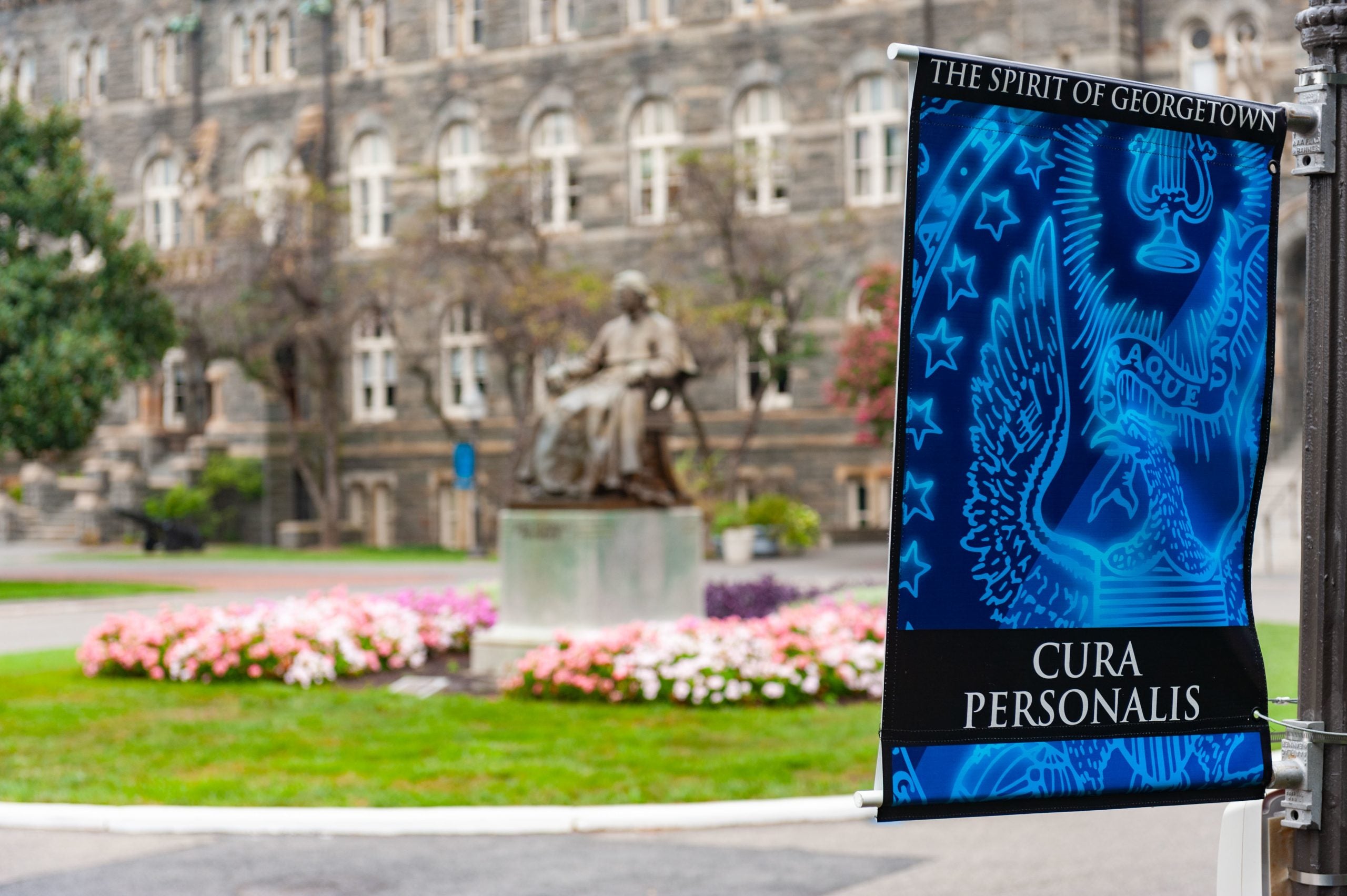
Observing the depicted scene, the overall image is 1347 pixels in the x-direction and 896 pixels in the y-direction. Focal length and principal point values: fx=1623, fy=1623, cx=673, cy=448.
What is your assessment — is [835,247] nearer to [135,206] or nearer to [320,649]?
[135,206]

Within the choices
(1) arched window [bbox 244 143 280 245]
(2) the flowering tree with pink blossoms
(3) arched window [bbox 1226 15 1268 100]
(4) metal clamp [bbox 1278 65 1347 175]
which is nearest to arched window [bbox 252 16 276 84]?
(1) arched window [bbox 244 143 280 245]

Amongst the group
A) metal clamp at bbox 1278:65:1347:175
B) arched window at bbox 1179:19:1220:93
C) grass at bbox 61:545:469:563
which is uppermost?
arched window at bbox 1179:19:1220:93

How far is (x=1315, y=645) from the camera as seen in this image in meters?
3.21

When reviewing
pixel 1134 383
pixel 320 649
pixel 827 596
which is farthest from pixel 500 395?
pixel 1134 383

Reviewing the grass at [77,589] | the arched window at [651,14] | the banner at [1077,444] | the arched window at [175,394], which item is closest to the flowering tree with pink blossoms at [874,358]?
the arched window at [651,14]

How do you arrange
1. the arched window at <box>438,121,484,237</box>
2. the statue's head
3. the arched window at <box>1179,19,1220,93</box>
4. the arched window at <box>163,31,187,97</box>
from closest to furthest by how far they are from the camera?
the statue's head, the arched window at <box>1179,19,1220,93</box>, the arched window at <box>438,121,484,237</box>, the arched window at <box>163,31,187,97</box>

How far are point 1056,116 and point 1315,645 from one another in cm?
117

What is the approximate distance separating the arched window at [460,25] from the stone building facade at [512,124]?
84 millimetres

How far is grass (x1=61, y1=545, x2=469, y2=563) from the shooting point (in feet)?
114

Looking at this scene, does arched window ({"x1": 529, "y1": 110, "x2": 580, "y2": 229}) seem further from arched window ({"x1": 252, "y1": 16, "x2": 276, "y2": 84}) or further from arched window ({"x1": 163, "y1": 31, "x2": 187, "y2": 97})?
arched window ({"x1": 163, "y1": 31, "x2": 187, "y2": 97})

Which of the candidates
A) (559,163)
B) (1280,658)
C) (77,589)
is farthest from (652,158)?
(1280,658)

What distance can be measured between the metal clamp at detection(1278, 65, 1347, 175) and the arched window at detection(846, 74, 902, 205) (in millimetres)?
32882

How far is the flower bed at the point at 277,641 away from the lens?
522 inches

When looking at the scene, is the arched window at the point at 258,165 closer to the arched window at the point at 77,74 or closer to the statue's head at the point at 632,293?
the arched window at the point at 77,74
